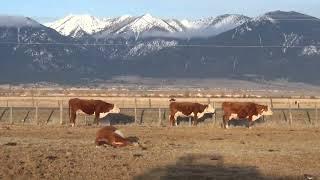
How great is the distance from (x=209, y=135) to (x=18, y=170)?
1559 centimetres

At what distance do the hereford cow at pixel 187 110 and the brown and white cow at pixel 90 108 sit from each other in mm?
3765

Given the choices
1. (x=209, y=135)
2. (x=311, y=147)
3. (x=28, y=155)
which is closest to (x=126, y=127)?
(x=209, y=135)

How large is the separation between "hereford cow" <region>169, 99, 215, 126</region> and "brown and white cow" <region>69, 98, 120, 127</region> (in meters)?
3.77

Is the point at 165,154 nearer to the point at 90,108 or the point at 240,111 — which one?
the point at 240,111

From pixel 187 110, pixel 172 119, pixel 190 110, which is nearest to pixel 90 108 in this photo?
pixel 172 119

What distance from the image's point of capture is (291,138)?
1291 inches

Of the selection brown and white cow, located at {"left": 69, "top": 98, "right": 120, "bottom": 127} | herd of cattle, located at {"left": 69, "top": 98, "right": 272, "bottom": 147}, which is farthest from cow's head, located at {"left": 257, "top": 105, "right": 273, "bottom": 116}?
brown and white cow, located at {"left": 69, "top": 98, "right": 120, "bottom": 127}

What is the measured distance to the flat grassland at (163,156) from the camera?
65.1ft

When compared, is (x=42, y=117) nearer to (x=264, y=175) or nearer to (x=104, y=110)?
(x=104, y=110)

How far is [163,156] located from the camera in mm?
23828

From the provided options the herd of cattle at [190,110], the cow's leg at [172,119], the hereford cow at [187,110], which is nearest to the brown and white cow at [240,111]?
the herd of cattle at [190,110]

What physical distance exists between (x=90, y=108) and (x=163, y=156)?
2002 centimetres

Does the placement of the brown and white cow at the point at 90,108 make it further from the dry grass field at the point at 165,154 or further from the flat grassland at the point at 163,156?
the flat grassland at the point at 163,156

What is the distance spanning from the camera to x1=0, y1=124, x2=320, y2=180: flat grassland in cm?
1983
